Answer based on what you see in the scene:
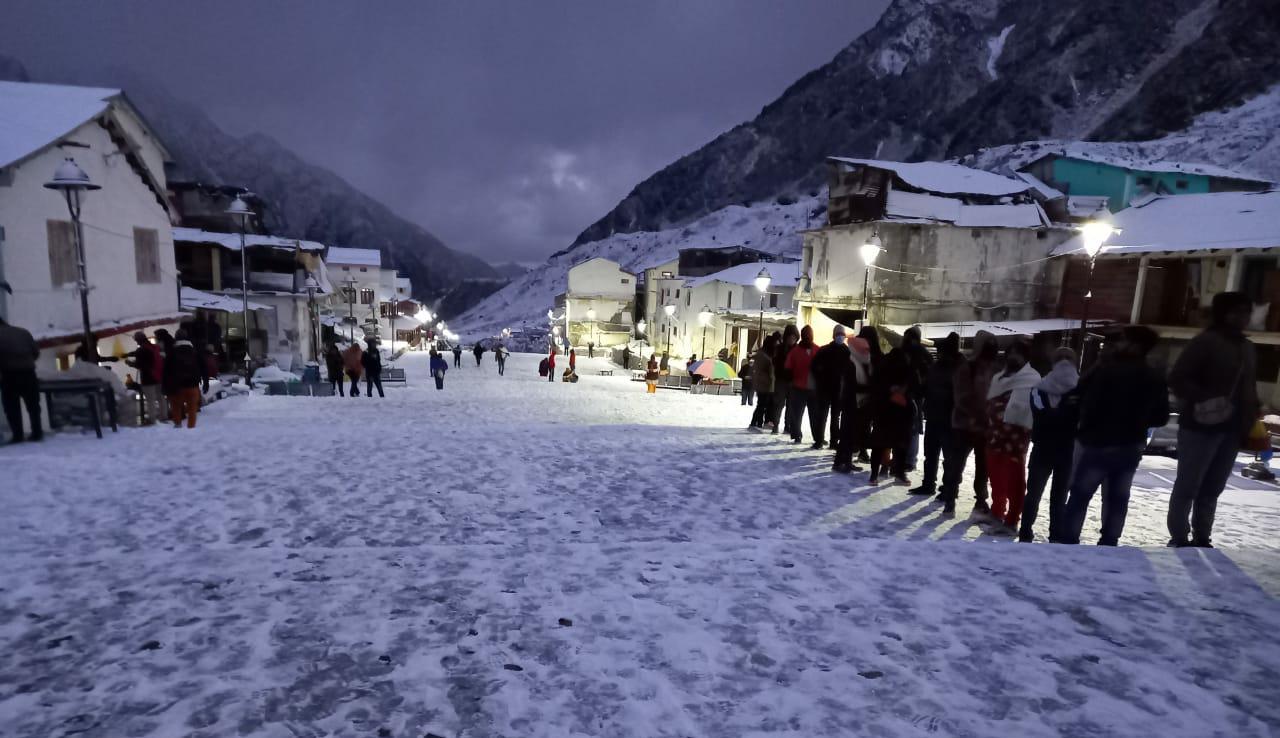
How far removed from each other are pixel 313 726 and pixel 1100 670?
390 cm

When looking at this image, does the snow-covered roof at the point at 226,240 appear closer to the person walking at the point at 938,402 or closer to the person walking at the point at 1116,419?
the person walking at the point at 938,402

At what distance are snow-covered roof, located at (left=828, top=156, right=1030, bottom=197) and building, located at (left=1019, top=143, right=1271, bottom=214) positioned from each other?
7544 millimetres

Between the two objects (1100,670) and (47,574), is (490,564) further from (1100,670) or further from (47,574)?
(1100,670)

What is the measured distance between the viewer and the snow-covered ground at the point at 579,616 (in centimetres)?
278

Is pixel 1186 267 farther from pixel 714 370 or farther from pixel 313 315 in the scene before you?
pixel 313 315

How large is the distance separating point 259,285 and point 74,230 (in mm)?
20986

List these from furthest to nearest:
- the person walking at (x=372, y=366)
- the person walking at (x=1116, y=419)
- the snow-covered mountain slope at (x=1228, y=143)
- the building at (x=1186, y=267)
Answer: the snow-covered mountain slope at (x=1228, y=143), the building at (x=1186, y=267), the person walking at (x=372, y=366), the person walking at (x=1116, y=419)

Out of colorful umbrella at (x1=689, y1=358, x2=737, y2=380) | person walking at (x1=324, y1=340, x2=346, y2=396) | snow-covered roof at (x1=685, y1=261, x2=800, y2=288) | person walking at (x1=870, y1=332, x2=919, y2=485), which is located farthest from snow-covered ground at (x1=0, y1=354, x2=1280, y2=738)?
snow-covered roof at (x1=685, y1=261, x2=800, y2=288)

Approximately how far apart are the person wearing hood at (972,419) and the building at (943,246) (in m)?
21.6

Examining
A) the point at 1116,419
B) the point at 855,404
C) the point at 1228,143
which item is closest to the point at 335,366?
the point at 855,404

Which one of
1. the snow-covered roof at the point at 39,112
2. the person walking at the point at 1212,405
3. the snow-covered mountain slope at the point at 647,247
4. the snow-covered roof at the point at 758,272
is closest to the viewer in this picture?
the person walking at the point at 1212,405

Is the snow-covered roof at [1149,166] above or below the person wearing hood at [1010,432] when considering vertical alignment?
above

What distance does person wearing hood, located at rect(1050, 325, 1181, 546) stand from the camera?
5039 millimetres

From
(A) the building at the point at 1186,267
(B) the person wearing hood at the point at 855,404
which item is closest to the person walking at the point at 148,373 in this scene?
(B) the person wearing hood at the point at 855,404
